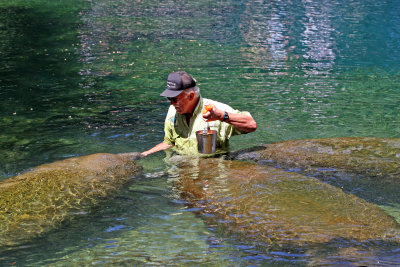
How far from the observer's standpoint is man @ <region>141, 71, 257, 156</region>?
5.62 metres

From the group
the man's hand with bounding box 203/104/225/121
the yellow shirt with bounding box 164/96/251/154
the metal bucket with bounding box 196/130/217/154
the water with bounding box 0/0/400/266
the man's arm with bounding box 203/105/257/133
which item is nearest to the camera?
the water with bounding box 0/0/400/266

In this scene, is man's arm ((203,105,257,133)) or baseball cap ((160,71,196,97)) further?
baseball cap ((160,71,196,97))

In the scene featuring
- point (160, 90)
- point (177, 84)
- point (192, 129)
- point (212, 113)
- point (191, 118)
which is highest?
point (177, 84)

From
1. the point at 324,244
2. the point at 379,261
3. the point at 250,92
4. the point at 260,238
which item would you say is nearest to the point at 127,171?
the point at 260,238

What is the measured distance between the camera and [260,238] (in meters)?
4.37

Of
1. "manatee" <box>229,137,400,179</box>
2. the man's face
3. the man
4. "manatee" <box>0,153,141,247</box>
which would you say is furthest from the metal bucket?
"manatee" <box>0,153,141,247</box>

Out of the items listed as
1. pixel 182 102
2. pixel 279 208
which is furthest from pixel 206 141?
pixel 279 208

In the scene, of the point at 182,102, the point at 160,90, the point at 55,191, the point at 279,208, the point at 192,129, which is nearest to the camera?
the point at 279,208

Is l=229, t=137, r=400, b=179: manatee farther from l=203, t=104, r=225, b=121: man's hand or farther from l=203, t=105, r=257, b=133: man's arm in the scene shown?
l=203, t=104, r=225, b=121: man's hand

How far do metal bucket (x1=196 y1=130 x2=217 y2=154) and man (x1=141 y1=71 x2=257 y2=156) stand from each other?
0.14 metres

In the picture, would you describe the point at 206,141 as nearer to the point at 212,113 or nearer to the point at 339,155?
the point at 212,113

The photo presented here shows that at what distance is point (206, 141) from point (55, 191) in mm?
1694

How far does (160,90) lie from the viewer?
11109mm

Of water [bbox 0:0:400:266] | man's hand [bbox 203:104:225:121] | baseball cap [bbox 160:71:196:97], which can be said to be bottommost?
water [bbox 0:0:400:266]
